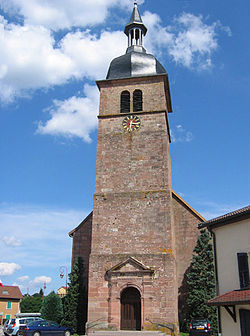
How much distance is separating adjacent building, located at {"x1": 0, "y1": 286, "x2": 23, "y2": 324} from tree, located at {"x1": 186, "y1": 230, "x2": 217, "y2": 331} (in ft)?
118

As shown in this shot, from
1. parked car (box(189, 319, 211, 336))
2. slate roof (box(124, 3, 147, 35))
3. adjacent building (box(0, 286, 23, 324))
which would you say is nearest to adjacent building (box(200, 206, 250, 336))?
parked car (box(189, 319, 211, 336))

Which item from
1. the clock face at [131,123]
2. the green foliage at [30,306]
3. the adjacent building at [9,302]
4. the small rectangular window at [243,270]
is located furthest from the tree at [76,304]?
the green foliage at [30,306]

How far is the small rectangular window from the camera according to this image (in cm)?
1434

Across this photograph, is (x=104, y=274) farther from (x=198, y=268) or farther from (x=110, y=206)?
(x=198, y=268)

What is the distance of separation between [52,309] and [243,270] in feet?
54.7

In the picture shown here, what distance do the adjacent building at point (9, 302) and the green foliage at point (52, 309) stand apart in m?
27.8

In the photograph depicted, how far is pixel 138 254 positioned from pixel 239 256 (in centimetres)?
840

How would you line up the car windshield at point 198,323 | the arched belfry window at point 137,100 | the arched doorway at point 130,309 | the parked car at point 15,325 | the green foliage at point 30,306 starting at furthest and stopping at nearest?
the green foliage at point 30,306
the arched belfry window at point 137,100
the parked car at point 15,325
the arched doorway at point 130,309
the car windshield at point 198,323

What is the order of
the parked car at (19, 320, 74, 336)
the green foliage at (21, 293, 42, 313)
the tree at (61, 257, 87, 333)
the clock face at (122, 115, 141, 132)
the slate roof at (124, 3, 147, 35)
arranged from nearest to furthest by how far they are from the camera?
the parked car at (19, 320, 74, 336) → the tree at (61, 257, 87, 333) → the clock face at (122, 115, 141, 132) → the slate roof at (124, 3, 147, 35) → the green foliage at (21, 293, 42, 313)

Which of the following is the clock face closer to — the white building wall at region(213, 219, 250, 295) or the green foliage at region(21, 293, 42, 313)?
the white building wall at region(213, 219, 250, 295)

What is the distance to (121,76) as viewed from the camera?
27.9 metres

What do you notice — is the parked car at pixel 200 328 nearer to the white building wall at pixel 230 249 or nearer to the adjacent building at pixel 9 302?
the white building wall at pixel 230 249

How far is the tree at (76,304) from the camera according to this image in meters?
23.5

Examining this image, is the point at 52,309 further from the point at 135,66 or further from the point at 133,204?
the point at 135,66
